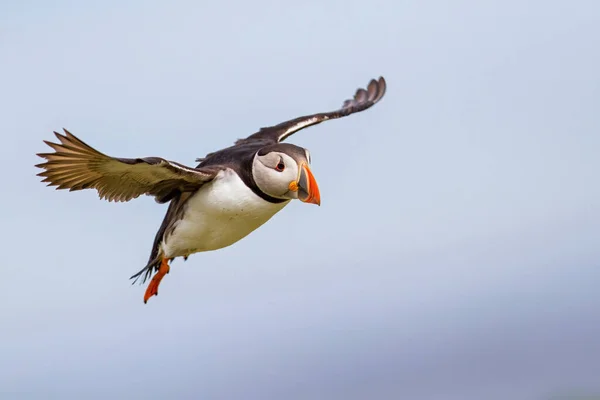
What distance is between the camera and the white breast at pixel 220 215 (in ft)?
39.2

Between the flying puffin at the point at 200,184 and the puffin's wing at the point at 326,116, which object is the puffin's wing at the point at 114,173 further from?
the puffin's wing at the point at 326,116

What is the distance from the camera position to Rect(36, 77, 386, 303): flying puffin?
451 inches

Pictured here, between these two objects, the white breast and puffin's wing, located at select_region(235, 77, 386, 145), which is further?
puffin's wing, located at select_region(235, 77, 386, 145)

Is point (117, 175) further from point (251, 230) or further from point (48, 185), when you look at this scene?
point (251, 230)

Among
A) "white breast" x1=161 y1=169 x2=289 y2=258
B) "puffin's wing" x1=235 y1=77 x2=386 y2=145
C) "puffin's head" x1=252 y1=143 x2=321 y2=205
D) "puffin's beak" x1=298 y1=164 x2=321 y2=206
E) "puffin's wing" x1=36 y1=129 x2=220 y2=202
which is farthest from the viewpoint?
"puffin's wing" x1=235 y1=77 x2=386 y2=145

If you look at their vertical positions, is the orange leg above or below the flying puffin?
below

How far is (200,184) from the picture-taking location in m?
12.3

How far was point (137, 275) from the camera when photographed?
1320cm

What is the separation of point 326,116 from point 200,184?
3313 mm

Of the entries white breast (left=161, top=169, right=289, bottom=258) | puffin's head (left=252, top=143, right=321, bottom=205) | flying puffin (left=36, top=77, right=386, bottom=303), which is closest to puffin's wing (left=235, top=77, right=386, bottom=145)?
flying puffin (left=36, top=77, right=386, bottom=303)

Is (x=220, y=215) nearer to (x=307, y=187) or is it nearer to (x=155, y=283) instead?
(x=307, y=187)

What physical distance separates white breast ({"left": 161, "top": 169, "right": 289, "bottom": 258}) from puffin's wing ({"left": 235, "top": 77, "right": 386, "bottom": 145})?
6.04ft

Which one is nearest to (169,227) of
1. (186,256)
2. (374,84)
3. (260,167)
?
(186,256)

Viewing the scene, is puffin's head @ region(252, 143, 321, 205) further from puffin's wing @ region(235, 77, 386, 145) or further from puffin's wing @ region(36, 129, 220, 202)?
puffin's wing @ region(235, 77, 386, 145)
